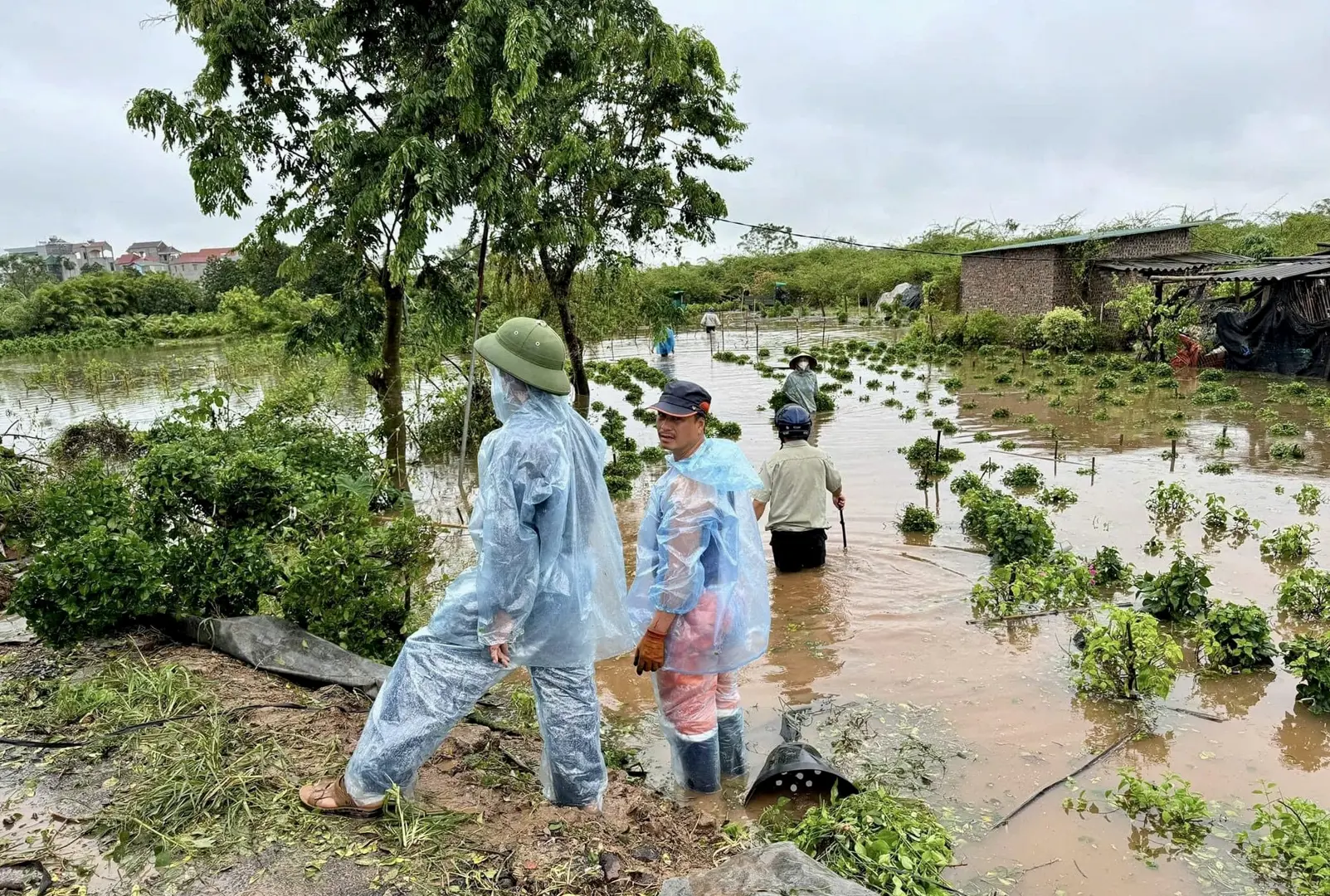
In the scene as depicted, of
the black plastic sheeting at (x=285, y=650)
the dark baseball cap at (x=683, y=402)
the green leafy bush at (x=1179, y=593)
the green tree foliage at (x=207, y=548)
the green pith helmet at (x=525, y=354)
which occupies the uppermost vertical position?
the green pith helmet at (x=525, y=354)

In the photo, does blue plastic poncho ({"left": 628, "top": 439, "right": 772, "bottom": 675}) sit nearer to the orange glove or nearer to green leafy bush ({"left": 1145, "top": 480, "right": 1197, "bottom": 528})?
the orange glove

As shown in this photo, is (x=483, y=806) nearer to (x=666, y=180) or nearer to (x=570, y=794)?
(x=570, y=794)

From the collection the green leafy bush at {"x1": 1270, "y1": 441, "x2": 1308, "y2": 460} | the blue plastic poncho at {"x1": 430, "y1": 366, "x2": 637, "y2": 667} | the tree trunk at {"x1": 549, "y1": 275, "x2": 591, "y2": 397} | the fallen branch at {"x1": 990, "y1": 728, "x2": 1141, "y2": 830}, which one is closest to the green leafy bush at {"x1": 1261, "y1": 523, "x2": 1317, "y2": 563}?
the fallen branch at {"x1": 990, "y1": 728, "x2": 1141, "y2": 830}

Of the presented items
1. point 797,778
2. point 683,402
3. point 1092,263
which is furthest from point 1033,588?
point 1092,263

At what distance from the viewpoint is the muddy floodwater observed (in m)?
3.40

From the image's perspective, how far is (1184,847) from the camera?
3291mm

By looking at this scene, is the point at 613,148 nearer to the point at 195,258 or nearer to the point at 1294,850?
the point at 1294,850

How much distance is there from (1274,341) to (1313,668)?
16.2m

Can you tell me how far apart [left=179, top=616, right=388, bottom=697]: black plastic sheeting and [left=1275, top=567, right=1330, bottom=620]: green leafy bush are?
5.84 meters

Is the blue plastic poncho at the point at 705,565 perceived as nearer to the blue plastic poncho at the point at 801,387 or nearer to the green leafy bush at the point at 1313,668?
the green leafy bush at the point at 1313,668

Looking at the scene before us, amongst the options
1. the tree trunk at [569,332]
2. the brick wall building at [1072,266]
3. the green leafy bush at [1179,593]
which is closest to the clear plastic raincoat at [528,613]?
the green leafy bush at [1179,593]

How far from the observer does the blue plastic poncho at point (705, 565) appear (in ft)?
10.7

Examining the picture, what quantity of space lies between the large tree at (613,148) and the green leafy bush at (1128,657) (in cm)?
746

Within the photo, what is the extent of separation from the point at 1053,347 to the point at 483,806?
71.0 feet
